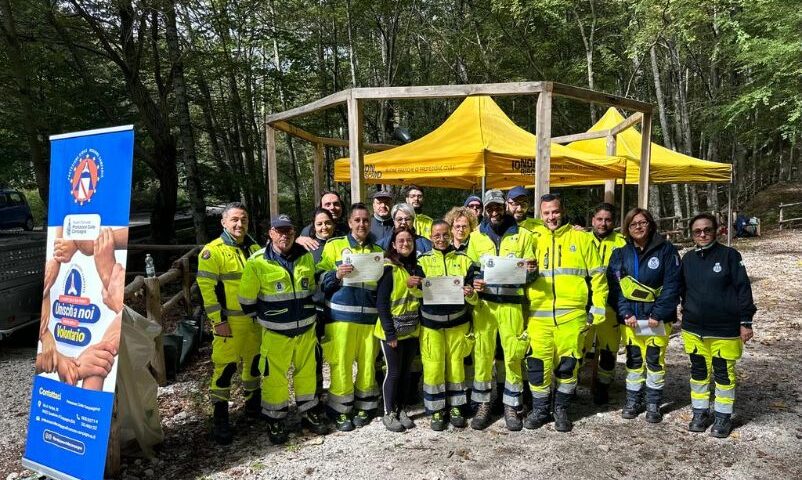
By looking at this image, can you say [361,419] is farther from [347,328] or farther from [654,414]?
[654,414]

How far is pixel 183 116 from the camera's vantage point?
10.6 meters

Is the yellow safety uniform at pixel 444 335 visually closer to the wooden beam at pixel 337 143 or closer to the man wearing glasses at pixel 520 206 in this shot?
the man wearing glasses at pixel 520 206

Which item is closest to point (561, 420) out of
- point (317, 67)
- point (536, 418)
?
point (536, 418)

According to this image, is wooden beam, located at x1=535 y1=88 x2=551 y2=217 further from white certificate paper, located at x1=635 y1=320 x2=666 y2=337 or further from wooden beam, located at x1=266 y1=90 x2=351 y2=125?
wooden beam, located at x1=266 y1=90 x2=351 y2=125

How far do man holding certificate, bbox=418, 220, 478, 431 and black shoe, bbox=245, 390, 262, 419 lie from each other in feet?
5.03

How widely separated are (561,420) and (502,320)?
3.16ft

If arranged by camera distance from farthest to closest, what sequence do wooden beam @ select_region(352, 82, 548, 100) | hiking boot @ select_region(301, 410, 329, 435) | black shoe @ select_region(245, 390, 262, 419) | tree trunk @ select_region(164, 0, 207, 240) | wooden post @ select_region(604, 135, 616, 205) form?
tree trunk @ select_region(164, 0, 207, 240)
wooden post @ select_region(604, 135, 616, 205)
wooden beam @ select_region(352, 82, 548, 100)
black shoe @ select_region(245, 390, 262, 419)
hiking boot @ select_region(301, 410, 329, 435)

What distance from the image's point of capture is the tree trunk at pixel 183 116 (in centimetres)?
992

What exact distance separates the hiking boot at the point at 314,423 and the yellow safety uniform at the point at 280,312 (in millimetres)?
259

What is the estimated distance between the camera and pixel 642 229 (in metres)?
3.87

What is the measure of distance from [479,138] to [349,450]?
4144 mm

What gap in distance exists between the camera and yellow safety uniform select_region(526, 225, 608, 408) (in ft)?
12.7

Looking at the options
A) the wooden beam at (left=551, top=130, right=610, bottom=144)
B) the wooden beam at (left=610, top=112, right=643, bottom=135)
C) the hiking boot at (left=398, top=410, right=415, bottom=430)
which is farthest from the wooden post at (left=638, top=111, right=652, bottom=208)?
the hiking boot at (left=398, top=410, right=415, bottom=430)

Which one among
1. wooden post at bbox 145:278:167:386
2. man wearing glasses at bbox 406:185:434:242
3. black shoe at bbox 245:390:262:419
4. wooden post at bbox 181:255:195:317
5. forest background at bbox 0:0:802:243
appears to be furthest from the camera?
forest background at bbox 0:0:802:243
